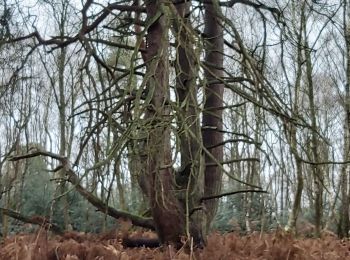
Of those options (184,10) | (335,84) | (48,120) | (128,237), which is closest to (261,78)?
(184,10)

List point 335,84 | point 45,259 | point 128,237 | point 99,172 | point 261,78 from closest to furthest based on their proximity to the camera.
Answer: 1. point 45,259
2. point 99,172
3. point 261,78
4. point 128,237
5. point 335,84

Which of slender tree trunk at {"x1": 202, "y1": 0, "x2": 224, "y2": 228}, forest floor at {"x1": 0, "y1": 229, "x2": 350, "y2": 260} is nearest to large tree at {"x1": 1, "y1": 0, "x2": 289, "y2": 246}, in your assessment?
slender tree trunk at {"x1": 202, "y1": 0, "x2": 224, "y2": 228}

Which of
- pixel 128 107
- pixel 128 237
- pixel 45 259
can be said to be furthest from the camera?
pixel 128 237

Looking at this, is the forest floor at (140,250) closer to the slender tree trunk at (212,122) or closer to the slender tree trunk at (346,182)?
the slender tree trunk at (212,122)

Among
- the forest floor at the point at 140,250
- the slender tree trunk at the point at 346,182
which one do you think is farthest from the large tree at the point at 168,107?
the slender tree trunk at the point at 346,182

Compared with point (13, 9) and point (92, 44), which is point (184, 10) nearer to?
point (92, 44)

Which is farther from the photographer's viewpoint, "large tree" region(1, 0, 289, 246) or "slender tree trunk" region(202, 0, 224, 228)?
"slender tree trunk" region(202, 0, 224, 228)

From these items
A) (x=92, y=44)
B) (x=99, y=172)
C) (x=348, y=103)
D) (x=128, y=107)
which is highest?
(x=348, y=103)

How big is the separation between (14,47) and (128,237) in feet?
7.56

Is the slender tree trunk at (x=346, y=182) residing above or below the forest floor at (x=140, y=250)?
above

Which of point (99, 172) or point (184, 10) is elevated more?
point (184, 10)

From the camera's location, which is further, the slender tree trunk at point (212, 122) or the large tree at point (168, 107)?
the slender tree trunk at point (212, 122)

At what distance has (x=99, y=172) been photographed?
13.7 feet

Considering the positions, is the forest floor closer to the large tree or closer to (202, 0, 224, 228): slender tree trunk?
the large tree
